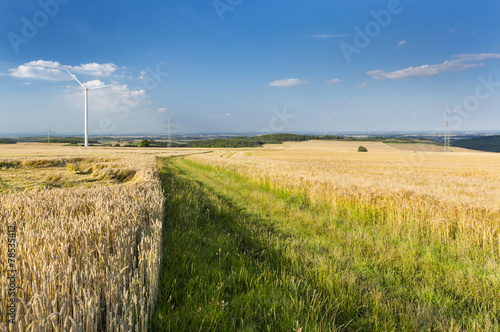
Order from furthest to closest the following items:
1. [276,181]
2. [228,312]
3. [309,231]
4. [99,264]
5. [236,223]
→ 1. [276,181]
2. [236,223]
3. [309,231]
4. [228,312]
5. [99,264]

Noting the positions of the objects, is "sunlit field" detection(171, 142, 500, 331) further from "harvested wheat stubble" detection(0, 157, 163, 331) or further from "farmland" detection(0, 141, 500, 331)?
"harvested wheat stubble" detection(0, 157, 163, 331)

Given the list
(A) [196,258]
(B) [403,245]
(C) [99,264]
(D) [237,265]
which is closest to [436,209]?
(B) [403,245]

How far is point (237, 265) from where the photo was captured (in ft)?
13.8

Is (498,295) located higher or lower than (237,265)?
lower

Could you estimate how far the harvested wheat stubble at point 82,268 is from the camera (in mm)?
1738

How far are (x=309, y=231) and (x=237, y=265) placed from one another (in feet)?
10.5

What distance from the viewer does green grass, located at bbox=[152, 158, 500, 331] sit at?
287 centimetres

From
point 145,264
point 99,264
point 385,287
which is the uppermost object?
point 99,264

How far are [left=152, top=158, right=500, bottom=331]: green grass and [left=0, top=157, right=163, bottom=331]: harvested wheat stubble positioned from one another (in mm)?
530

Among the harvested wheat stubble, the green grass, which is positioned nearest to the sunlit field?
the green grass

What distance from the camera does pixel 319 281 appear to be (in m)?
3.82

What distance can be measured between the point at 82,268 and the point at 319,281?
3.25 metres

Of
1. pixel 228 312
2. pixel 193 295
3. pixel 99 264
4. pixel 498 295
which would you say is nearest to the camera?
pixel 99 264

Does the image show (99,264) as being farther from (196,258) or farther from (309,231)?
(309,231)
